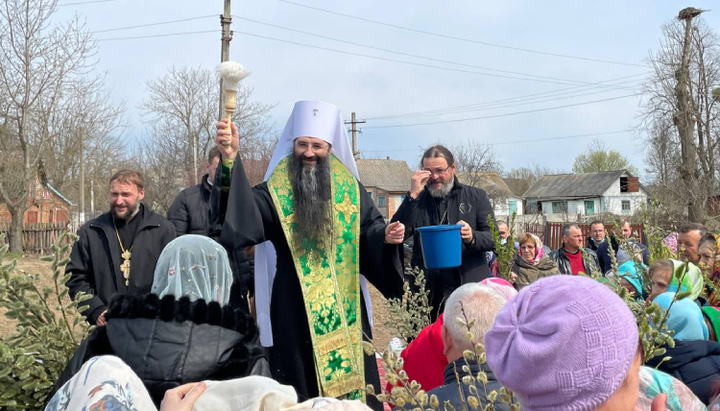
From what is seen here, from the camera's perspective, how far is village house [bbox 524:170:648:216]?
55.1m

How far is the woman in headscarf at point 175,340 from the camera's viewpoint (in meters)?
1.80

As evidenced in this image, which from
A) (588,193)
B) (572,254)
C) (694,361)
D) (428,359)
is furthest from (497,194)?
(694,361)

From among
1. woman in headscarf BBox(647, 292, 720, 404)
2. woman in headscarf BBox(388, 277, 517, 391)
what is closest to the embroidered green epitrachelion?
woman in headscarf BBox(388, 277, 517, 391)

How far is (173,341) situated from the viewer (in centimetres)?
184

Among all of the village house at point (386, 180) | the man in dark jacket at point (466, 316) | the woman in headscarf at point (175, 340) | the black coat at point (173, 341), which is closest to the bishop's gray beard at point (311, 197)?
the man in dark jacket at point (466, 316)

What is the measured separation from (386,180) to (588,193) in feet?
58.2

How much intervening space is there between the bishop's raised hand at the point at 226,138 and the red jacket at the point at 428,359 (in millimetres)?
1295

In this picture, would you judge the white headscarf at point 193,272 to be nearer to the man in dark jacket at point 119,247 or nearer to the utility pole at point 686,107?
the man in dark jacket at point 119,247

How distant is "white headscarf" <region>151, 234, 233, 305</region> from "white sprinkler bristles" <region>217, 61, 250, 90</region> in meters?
0.75

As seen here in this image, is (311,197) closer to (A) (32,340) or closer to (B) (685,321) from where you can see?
(A) (32,340)

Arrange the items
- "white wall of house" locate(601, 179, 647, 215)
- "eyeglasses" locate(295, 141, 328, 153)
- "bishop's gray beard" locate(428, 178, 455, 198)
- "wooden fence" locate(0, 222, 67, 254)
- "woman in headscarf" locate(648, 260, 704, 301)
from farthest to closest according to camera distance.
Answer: "white wall of house" locate(601, 179, 647, 215), "wooden fence" locate(0, 222, 67, 254), "bishop's gray beard" locate(428, 178, 455, 198), "eyeglasses" locate(295, 141, 328, 153), "woman in headscarf" locate(648, 260, 704, 301)

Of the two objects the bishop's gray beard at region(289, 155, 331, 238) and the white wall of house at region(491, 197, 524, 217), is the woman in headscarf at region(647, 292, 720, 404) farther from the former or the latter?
the white wall of house at region(491, 197, 524, 217)

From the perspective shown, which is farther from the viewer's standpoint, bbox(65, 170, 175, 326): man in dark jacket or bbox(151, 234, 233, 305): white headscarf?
bbox(65, 170, 175, 326): man in dark jacket

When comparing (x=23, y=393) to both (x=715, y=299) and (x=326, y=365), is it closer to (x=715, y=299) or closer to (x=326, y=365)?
(x=326, y=365)
